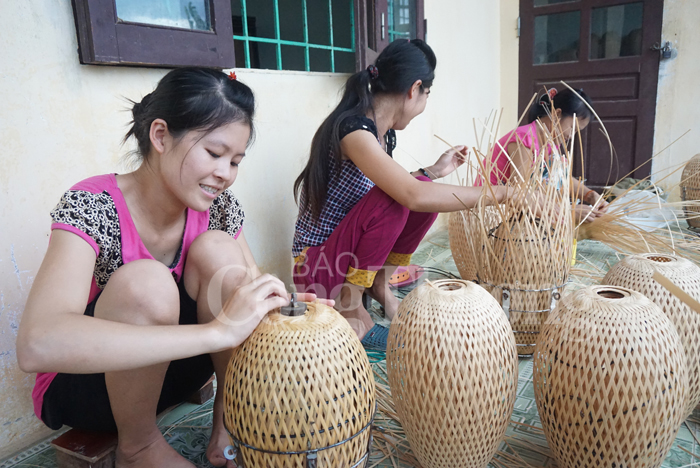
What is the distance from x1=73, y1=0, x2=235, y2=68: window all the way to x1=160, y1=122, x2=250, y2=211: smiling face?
0.53 metres

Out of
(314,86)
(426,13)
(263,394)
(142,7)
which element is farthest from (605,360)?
(426,13)

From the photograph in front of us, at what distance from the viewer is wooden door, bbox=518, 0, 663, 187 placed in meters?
4.56

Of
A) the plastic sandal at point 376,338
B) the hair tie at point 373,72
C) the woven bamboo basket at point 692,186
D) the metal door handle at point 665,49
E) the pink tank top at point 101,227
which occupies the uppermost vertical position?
the metal door handle at point 665,49

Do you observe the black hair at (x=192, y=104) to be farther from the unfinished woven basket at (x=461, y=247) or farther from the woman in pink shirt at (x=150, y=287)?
the unfinished woven basket at (x=461, y=247)

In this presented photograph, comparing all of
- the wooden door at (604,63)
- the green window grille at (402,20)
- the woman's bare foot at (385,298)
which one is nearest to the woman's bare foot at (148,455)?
the woman's bare foot at (385,298)

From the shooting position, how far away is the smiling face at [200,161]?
1143mm

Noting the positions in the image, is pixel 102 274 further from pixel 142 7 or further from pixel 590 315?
pixel 590 315

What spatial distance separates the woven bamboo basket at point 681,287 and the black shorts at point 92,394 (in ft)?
3.77

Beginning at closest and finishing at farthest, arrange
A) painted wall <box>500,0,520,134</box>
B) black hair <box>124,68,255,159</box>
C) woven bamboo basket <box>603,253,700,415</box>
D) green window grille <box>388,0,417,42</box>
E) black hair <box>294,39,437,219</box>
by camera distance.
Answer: black hair <box>124,68,255,159</box>, woven bamboo basket <box>603,253,700,415</box>, black hair <box>294,39,437,219</box>, green window grille <box>388,0,417,42</box>, painted wall <box>500,0,520,134</box>

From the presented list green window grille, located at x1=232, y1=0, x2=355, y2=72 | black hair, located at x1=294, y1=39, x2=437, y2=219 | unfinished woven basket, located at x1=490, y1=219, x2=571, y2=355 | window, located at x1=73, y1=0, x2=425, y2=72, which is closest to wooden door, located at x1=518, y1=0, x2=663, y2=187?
green window grille, located at x1=232, y1=0, x2=355, y2=72

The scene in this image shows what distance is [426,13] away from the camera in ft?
11.2

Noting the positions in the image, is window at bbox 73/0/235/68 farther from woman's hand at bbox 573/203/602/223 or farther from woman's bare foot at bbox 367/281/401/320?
woman's hand at bbox 573/203/602/223

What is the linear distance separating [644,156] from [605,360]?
4402 mm

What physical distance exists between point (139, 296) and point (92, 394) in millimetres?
281
